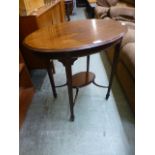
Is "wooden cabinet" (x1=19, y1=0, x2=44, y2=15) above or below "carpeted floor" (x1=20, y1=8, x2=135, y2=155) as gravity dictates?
above

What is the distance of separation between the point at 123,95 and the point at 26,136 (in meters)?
1.01

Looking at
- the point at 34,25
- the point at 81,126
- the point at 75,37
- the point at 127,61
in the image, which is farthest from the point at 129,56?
the point at 34,25

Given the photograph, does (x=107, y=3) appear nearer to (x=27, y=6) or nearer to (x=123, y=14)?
(x=123, y=14)

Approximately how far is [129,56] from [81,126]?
723 millimetres

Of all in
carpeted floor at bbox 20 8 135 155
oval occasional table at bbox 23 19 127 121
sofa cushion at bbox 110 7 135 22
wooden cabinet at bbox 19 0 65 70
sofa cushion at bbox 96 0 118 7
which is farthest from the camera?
sofa cushion at bbox 96 0 118 7

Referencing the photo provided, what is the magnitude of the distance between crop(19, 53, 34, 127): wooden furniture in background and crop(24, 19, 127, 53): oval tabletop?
501 mm

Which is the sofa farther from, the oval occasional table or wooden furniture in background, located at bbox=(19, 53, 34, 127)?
wooden furniture in background, located at bbox=(19, 53, 34, 127)

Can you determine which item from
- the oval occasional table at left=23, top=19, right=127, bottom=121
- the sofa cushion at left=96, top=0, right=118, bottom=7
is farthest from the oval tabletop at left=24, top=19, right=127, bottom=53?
the sofa cushion at left=96, top=0, right=118, bottom=7

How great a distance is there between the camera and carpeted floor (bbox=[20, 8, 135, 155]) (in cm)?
131

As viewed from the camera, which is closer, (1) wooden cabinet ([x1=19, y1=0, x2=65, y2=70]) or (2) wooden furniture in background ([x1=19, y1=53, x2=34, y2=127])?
(2) wooden furniture in background ([x1=19, y1=53, x2=34, y2=127])

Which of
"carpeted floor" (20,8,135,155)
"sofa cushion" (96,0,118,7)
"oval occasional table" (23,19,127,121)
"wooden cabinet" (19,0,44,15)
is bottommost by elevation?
"carpeted floor" (20,8,135,155)

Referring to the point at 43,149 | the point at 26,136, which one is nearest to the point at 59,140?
the point at 43,149

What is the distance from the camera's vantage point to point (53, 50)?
108 centimetres

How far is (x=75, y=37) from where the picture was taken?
125 cm
